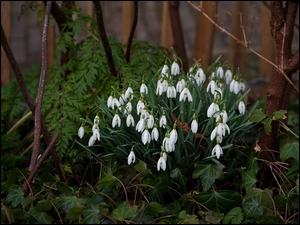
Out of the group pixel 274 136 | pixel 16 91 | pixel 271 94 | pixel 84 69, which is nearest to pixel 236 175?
pixel 274 136

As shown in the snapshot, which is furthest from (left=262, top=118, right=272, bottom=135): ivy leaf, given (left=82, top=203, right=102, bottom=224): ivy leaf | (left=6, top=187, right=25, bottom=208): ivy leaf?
(left=6, top=187, right=25, bottom=208): ivy leaf

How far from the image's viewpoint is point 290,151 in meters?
1.95

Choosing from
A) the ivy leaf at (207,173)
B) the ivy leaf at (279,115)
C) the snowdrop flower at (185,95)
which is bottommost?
the ivy leaf at (207,173)

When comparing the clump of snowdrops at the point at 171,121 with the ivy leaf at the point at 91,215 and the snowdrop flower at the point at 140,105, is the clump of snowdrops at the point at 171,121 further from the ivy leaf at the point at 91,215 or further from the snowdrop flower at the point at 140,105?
the ivy leaf at the point at 91,215

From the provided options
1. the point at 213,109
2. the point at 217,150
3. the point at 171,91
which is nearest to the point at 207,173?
the point at 217,150

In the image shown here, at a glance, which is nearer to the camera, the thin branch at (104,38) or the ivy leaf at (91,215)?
the ivy leaf at (91,215)

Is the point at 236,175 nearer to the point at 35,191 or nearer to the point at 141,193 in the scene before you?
the point at 141,193

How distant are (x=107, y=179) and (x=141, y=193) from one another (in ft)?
Result: 0.61

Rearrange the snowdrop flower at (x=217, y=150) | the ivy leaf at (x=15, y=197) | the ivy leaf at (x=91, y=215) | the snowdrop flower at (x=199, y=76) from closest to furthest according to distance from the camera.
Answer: the ivy leaf at (x=91, y=215), the ivy leaf at (x=15, y=197), the snowdrop flower at (x=217, y=150), the snowdrop flower at (x=199, y=76)

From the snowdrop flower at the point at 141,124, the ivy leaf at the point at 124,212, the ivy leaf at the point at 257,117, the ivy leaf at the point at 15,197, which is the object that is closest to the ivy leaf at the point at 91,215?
the ivy leaf at the point at 124,212

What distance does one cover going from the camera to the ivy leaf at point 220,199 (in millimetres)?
1848

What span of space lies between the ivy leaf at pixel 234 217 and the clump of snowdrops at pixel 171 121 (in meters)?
0.25

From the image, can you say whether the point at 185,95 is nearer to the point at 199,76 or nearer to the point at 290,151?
the point at 199,76

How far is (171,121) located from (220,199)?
1.34ft
